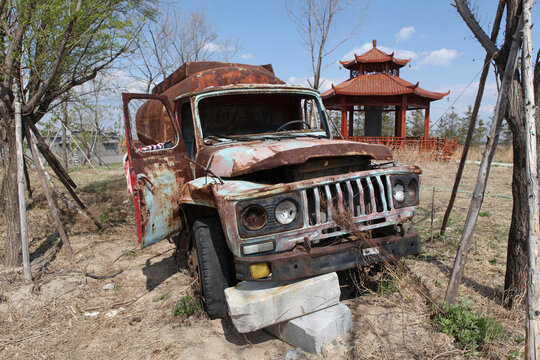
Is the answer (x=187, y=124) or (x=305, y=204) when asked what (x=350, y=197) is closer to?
(x=305, y=204)

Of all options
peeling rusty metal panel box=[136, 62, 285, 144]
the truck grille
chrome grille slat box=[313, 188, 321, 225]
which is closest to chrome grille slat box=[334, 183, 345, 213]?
the truck grille

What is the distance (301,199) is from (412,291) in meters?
1.35

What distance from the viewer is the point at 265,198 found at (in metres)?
2.72

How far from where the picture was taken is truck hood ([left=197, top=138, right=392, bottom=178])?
3.04 metres

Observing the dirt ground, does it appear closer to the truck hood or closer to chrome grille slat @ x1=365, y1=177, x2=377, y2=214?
chrome grille slat @ x1=365, y1=177, x2=377, y2=214

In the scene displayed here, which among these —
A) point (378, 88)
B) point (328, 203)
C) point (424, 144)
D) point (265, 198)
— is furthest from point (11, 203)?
point (378, 88)

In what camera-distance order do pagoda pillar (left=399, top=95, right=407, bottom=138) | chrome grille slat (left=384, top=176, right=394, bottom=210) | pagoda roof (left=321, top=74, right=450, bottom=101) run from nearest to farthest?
1. chrome grille slat (left=384, top=176, right=394, bottom=210)
2. pagoda roof (left=321, top=74, right=450, bottom=101)
3. pagoda pillar (left=399, top=95, right=407, bottom=138)

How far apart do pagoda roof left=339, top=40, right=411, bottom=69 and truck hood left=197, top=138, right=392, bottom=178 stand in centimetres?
1791

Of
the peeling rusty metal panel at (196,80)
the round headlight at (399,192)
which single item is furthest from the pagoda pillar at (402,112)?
the round headlight at (399,192)

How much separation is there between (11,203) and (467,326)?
17.5ft

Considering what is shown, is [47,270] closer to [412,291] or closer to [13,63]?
[13,63]

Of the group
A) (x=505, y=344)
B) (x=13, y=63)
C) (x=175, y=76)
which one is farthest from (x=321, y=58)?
(x=505, y=344)

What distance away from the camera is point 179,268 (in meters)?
4.55

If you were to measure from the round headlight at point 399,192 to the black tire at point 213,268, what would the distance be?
1564 millimetres
